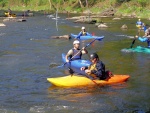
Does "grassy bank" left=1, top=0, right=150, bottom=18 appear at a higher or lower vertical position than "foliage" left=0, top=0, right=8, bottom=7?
higher

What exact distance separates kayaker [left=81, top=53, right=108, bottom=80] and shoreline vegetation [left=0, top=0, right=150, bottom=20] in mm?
30535

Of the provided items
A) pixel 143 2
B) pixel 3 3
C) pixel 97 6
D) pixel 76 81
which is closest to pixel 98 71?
pixel 76 81

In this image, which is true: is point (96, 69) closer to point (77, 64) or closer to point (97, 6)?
point (77, 64)

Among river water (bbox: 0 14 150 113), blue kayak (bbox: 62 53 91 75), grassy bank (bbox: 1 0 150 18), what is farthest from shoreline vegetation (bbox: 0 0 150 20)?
blue kayak (bbox: 62 53 91 75)

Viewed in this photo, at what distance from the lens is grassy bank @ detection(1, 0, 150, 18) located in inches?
1771

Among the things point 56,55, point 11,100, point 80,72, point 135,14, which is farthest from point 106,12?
point 11,100

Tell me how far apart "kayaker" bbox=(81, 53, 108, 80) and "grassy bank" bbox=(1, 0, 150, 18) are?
3094 cm

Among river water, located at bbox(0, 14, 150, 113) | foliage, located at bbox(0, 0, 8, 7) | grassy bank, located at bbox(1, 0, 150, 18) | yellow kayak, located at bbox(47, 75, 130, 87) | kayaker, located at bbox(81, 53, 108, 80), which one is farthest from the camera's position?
foliage, located at bbox(0, 0, 8, 7)

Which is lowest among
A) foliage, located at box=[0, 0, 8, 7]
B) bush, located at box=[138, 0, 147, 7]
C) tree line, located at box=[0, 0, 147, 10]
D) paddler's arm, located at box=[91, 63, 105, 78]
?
foliage, located at box=[0, 0, 8, 7]

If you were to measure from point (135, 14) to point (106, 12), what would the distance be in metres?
4.61

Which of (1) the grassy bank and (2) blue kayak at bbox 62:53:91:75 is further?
(1) the grassy bank

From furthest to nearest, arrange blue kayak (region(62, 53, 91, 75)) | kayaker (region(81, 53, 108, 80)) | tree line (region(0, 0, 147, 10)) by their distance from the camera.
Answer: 1. tree line (region(0, 0, 147, 10))
2. blue kayak (region(62, 53, 91, 75))
3. kayaker (region(81, 53, 108, 80))

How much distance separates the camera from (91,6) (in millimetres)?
57312

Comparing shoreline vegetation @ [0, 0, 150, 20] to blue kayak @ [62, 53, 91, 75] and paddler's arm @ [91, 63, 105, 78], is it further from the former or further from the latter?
paddler's arm @ [91, 63, 105, 78]
